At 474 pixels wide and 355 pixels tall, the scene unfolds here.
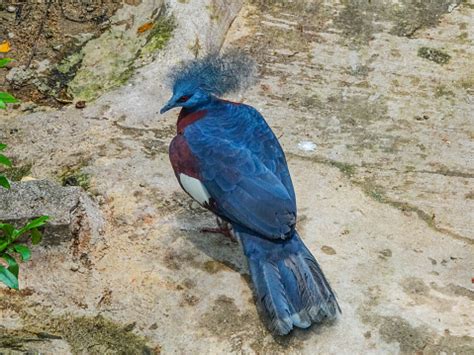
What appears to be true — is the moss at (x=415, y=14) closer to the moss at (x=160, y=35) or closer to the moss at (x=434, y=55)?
Result: the moss at (x=434, y=55)

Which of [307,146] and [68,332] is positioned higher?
[307,146]

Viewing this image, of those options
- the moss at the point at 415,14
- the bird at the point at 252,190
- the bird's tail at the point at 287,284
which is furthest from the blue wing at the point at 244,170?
the moss at the point at 415,14

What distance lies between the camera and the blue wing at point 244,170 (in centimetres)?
326

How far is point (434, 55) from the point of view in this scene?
5465 millimetres

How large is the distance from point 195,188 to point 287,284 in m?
0.64

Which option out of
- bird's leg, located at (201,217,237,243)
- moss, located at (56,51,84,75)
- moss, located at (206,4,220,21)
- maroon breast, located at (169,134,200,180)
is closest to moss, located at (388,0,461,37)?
moss, located at (206,4,220,21)

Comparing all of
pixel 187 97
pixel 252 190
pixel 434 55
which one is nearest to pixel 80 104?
pixel 187 97

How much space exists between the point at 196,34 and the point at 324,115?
3.55ft

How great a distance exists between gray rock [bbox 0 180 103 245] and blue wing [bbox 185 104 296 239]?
0.64 meters

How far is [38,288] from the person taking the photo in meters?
3.49

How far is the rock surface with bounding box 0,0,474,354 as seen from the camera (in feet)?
11.0

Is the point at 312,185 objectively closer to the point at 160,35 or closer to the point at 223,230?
the point at 223,230

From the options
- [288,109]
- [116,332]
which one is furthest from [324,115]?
[116,332]

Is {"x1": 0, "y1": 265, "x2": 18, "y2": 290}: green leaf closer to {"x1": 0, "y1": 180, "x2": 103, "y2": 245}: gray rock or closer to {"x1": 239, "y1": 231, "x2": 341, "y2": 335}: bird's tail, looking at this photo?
{"x1": 0, "y1": 180, "x2": 103, "y2": 245}: gray rock
